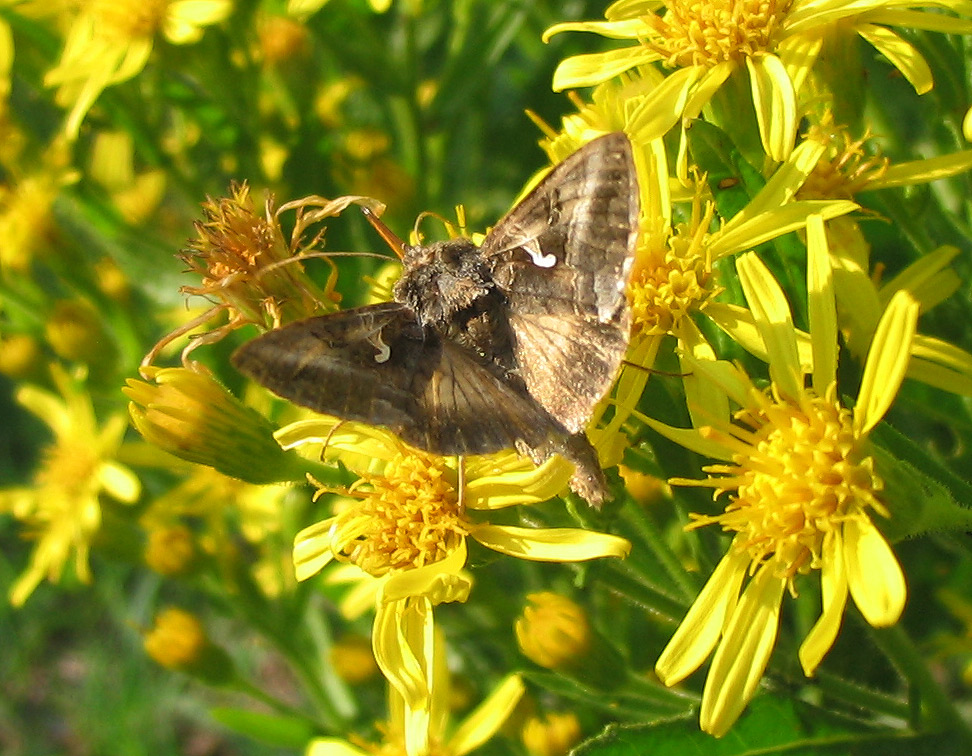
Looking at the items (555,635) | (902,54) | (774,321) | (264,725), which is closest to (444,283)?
(774,321)

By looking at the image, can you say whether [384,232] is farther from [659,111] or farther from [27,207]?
[27,207]

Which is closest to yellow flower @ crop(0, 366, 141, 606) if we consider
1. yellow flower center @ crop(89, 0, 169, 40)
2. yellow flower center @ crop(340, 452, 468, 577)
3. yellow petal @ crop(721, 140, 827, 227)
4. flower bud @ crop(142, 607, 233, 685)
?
flower bud @ crop(142, 607, 233, 685)

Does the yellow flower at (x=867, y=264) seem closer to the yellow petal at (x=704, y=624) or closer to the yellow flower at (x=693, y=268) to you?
the yellow flower at (x=693, y=268)

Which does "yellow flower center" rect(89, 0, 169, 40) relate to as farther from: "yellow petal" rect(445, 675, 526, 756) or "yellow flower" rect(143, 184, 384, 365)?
"yellow petal" rect(445, 675, 526, 756)

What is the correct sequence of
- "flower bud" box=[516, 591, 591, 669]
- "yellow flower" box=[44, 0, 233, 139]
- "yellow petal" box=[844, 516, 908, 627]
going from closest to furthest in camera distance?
"yellow petal" box=[844, 516, 908, 627], "flower bud" box=[516, 591, 591, 669], "yellow flower" box=[44, 0, 233, 139]

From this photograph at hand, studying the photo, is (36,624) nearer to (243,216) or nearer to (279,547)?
(279,547)
